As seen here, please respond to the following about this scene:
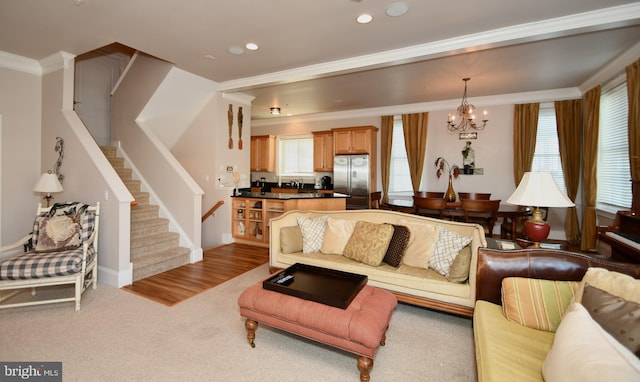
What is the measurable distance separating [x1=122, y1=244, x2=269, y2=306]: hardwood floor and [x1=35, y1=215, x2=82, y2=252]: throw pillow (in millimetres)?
792

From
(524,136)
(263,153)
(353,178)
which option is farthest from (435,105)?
(263,153)

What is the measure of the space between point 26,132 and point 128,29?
2511mm

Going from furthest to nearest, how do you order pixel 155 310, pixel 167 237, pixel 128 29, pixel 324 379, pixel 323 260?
pixel 167 237 < pixel 128 29 < pixel 323 260 < pixel 155 310 < pixel 324 379

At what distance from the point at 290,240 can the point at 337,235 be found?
0.58 m

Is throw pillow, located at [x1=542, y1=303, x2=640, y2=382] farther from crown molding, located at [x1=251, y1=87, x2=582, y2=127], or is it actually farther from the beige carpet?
crown molding, located at [x1=251, y1=87, x2=582, y2=127]

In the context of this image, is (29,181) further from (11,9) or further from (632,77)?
(632,77)

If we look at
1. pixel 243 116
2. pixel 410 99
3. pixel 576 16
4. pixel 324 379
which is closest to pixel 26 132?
pixel 243 116

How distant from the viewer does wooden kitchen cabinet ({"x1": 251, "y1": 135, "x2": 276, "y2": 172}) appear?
8.40m

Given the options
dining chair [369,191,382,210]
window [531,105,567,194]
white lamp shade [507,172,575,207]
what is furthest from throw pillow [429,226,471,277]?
window [531,105,567,194]

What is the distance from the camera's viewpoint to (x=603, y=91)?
15.4ft

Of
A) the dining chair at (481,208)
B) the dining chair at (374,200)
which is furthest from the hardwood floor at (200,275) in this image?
the dining chair at (481,208)

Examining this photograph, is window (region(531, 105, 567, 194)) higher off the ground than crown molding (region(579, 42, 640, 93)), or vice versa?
crown molding (region(579, 42, 640, 93))

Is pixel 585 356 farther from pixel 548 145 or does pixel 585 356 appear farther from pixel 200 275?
pixel 548 145

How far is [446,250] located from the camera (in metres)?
2.73
